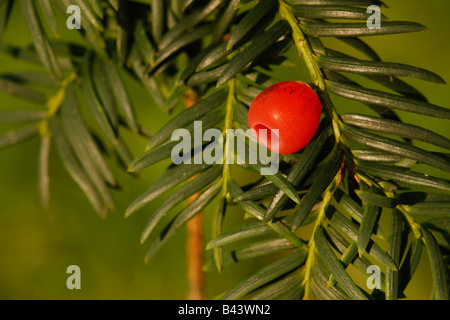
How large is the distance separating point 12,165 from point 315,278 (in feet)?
3.81

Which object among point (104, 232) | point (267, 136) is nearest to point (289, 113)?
point (267, 136)

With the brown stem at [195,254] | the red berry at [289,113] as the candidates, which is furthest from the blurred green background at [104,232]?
the red berry at [289,113]

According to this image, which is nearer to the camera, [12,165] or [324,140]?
[324,140]

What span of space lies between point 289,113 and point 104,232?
3.35 ft

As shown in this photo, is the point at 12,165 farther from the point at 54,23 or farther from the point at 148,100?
Answer: the point at 54,23

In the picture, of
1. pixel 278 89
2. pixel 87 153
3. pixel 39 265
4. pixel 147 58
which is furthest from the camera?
pixel 39 265

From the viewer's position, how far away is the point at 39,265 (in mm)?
1275

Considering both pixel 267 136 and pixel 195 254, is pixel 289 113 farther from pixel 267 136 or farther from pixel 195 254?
pixel 195 254

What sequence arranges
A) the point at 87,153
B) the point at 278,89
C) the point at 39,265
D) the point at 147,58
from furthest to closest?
the point at 39,265 < the point at 87,153 < the point at 147,58 < the point at 278,89

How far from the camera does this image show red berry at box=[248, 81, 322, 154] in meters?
0.43

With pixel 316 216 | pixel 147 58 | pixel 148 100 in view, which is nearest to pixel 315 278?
pixel 316 216

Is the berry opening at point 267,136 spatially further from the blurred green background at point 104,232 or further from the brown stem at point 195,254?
the blurred green background at point 104,232

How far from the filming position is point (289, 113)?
1.41ft
